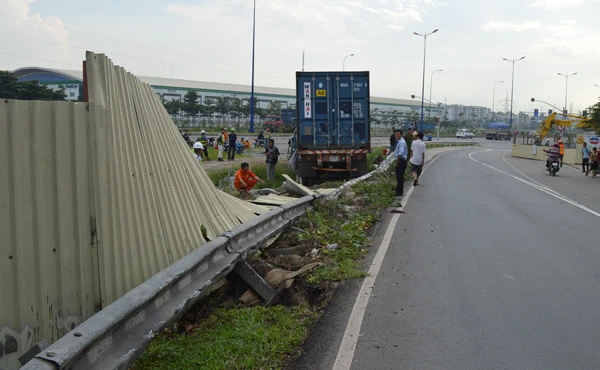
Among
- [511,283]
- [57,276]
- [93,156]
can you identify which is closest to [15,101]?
[93,156]

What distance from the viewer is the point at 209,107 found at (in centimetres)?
6975

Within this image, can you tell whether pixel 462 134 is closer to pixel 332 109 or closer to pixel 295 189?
pixel 332 109

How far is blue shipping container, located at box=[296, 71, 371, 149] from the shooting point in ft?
56.2

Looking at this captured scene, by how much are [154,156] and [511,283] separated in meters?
4.25

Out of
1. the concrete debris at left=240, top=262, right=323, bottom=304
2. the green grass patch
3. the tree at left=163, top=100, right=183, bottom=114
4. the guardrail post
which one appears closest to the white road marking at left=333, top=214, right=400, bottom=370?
the green grass patch

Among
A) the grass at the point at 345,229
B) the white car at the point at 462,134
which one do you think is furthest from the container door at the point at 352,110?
the white car at the point at 462,134

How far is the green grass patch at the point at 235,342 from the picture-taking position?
12.9 ft

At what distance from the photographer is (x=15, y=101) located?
353 centimetres

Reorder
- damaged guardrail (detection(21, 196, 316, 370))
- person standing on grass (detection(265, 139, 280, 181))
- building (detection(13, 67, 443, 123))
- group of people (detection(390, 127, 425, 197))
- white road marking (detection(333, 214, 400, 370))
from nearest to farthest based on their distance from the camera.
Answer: damaged guardrail (detection(21, 196, 316, 370)), white road marking (detection(333, 214, 400, 370)), group of people (detection(390, 127, 425, 197)), person standing on grass (detection(265, 139, 280, 181)), building (detection(13, 67, 443, 123))

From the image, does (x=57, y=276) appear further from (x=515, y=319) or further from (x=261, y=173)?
(x=261, y=173)

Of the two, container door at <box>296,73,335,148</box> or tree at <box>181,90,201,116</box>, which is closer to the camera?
container door at <box>296,73,335,148</box>

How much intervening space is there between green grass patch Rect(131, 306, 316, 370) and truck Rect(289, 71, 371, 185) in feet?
41.1

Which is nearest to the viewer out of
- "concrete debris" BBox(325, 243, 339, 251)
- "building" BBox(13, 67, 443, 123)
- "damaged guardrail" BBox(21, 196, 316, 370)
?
"damaged guardrail" BBox(21, 196, 316, 370)

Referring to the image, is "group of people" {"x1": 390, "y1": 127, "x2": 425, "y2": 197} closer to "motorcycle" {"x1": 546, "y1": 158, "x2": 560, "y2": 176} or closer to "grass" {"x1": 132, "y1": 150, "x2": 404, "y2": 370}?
"grass" {"x1": 132, "y1": 150, "x2": 404, "y2": 370}
